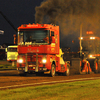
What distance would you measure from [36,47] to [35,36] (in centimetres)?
75

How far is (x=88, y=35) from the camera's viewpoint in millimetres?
29203

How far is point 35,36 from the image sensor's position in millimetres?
19562

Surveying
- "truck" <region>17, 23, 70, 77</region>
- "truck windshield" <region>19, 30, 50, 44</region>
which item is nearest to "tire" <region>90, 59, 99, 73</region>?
"truck" <region>17, 23, 70, 77</region>

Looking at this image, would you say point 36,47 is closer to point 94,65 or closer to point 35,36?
point 35,36

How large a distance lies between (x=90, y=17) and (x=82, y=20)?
1.31m

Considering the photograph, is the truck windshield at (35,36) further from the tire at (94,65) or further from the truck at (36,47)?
the tire at (94,65)

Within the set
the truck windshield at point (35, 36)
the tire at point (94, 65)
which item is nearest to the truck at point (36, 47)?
the truck windshield at point (35, 36)

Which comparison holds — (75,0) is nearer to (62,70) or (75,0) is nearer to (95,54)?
(95,54)

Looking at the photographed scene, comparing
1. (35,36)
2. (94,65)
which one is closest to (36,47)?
(35,36)

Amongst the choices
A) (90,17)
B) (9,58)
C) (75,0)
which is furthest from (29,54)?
(9,58)

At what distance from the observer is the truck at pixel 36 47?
64.1ft

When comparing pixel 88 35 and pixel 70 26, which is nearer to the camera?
pixel 88 35

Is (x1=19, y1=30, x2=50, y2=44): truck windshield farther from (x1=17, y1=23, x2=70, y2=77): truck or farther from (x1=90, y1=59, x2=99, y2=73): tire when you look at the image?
(x1=90, y1=59, x2=99, y2=73): tire

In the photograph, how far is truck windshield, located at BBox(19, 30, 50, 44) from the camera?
766 inches
